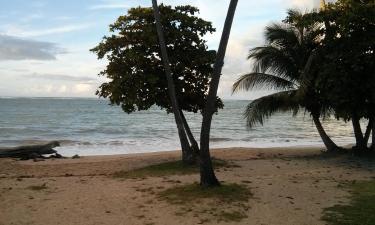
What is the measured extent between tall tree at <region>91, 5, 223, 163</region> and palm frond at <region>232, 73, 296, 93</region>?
11.4 feet

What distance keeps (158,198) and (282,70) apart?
10.7m

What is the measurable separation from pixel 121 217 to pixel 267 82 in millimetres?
11966

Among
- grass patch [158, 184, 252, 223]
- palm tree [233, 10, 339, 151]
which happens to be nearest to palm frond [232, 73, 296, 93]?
palm tree [233, 10, 339, 151]

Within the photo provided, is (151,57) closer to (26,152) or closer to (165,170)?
(165,170)

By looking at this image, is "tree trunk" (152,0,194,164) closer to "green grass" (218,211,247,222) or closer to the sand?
the sand

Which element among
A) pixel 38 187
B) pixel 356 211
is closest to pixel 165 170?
pixel 38 187

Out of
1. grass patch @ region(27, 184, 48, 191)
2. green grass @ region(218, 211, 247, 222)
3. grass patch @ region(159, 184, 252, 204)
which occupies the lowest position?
green grass @ region(218, 211, 247, 222)

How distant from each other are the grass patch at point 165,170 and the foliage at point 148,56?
201cm

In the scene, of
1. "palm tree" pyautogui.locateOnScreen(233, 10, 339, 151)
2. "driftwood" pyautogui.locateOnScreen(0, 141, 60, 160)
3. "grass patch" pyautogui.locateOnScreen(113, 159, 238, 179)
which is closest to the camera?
"grass patch" pyautogui.locateOnScreen(113, 159, 238, 179)

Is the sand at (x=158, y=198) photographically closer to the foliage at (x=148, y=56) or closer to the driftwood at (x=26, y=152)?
the foliage at (x=148, y=56)

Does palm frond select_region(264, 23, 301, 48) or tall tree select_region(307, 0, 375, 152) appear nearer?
tall tree select_region(307, 0, 375, 152)

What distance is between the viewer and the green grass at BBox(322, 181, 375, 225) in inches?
315

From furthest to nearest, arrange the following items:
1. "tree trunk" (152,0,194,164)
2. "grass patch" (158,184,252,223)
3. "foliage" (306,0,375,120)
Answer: "foliage" (306,0,375,120) < "tree trunk" (152,0,194,164) < "grass patch" (158,184,252,223)

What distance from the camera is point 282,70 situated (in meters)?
19.0
